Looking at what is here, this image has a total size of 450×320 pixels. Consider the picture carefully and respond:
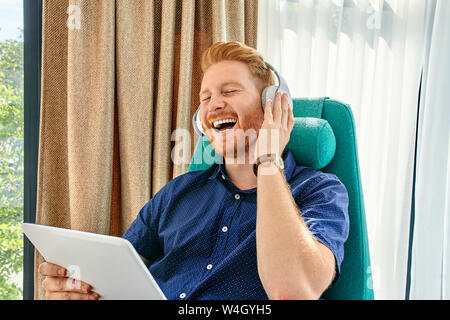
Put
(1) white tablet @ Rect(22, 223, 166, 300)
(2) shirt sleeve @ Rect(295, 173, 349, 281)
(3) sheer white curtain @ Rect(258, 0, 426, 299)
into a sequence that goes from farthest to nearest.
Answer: (3) sheer white curtain @ Rect(258, 0, 426, 299) < (2) shirt sleeve @ Rect(295, 173, 349, 281) < (1) white tablet @ Rect(22, 223, 166, 300)

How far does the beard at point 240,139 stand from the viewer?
108 cm

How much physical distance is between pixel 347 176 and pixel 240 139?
308mm

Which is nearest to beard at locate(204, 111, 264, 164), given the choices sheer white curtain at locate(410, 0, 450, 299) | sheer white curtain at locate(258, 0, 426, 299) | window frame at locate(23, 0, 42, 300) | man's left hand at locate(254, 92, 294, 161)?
man's left hand at locate(254, 92, 294, 161)

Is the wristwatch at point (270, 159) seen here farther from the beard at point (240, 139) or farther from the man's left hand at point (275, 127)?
the beard at point (240, 139)

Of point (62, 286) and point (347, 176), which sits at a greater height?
point (347, 176)

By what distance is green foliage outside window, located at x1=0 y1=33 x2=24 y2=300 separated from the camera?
1.60 metres

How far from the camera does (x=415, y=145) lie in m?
1.88

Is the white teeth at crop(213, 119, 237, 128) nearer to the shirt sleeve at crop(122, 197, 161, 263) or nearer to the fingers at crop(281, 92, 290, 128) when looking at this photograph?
the fingers at crop(281, 92, 290, 128)

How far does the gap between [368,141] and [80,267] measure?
147cm

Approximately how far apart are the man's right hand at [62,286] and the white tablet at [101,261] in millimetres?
19

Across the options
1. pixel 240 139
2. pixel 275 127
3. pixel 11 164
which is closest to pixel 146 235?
pixel 240 139

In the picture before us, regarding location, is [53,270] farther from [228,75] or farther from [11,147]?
[11,147]

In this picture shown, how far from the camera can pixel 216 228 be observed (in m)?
1.04

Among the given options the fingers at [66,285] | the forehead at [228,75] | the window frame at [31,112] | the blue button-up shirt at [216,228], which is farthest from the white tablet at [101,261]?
the window frame at [31,112]
